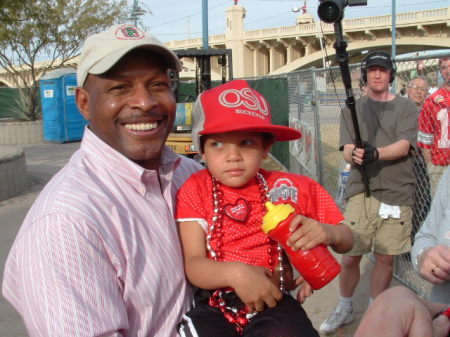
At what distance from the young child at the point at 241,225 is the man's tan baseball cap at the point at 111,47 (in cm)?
41

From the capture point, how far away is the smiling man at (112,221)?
1265 millimetres

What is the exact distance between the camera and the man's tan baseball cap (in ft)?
5.02

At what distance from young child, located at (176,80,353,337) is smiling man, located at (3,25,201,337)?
0.09 meters

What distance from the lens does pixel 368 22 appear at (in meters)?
45.8

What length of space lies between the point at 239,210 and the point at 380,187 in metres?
2.48

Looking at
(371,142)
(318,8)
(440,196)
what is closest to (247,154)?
→ (440,196)

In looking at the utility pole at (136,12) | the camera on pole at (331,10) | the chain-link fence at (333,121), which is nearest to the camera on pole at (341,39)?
the camera on pole at (331,10)

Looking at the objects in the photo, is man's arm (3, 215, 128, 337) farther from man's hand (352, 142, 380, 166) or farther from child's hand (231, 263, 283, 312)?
man's hand (352, 142, 380, 166)

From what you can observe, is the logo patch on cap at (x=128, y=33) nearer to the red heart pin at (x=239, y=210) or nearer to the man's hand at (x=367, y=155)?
the red heart pin at (x=239, y=210)

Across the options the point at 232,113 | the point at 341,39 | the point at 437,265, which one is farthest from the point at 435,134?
the point at 232,113

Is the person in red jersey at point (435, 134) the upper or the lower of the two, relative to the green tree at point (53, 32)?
lower

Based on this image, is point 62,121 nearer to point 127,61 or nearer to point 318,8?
point 318,8

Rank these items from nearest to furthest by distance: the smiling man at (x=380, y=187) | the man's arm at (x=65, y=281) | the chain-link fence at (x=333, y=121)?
the man's arm at (x=65, y=281) < the smiling man at (x=380, y=187) < the chain-link fence at (x=333, y=121)

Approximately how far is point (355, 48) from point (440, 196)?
49.0 m
